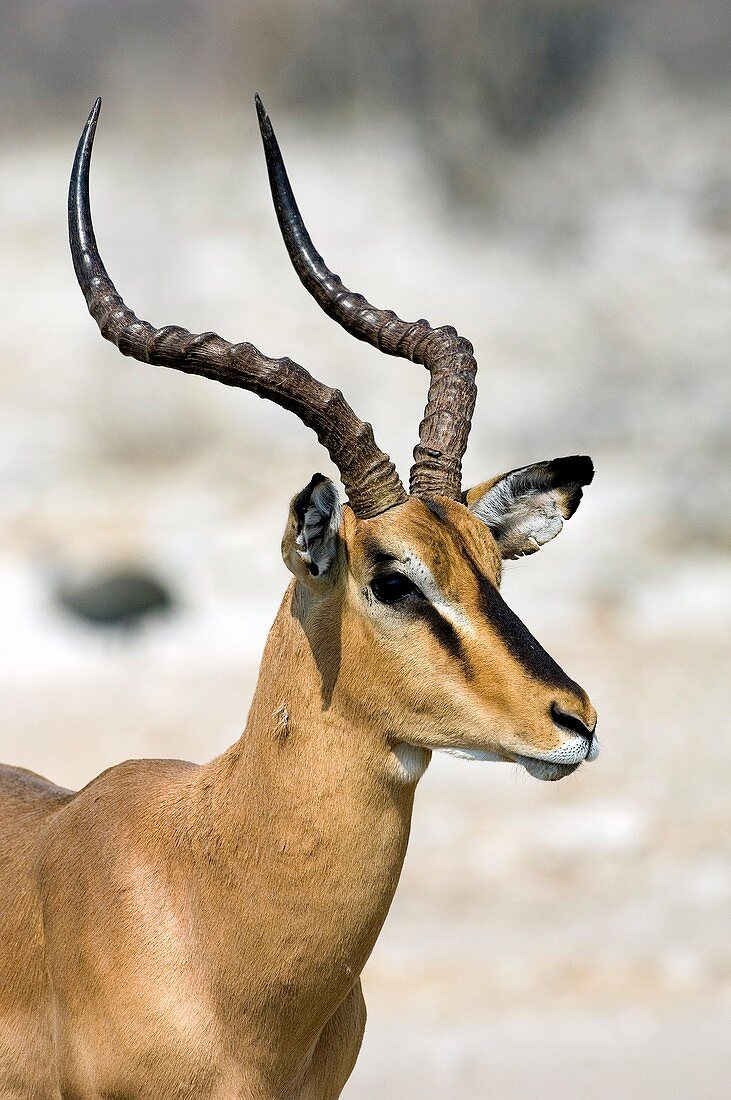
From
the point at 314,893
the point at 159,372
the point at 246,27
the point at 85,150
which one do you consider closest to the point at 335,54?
the point at 246,27

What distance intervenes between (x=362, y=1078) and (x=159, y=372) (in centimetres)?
1660

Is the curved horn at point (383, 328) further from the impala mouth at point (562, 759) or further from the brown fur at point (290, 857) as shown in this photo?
the impala mouth at point (562, 759)

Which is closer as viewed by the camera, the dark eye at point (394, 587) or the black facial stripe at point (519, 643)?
the black facial stripe at point (519, 643)

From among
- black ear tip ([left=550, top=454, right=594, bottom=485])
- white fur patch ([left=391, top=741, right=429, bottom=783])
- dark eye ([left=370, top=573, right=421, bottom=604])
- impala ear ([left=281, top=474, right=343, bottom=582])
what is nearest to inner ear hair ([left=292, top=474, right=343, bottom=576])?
impala ear ([left=281, top=474, right=343, bottom=582])

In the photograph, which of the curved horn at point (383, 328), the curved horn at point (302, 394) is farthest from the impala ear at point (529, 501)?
the curved horn at point (302, 394)

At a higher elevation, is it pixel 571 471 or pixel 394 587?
pixel 571 471

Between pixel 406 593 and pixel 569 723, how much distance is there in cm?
71

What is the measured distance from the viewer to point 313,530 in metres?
4.89

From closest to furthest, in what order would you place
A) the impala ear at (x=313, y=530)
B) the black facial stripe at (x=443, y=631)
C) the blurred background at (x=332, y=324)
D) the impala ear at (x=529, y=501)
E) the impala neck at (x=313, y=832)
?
the impala ear at (x=313, y=530), the black facial stripe at (x=443, y=631), the impala neck at (x=313, y=832), the impala ear at (x=529, y=501), the blurred background at (x=332, y=324)

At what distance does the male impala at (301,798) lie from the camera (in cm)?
491

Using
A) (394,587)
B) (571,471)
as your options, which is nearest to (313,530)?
(394,587)

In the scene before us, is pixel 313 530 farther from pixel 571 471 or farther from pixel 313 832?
pixel 571 471

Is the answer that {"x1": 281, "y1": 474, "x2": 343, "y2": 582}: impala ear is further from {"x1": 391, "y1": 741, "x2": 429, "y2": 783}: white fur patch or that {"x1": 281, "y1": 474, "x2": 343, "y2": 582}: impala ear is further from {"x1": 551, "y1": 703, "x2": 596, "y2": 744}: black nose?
{"x1": 551, "y1": 703, "x2": 596, "y2": 744}: black nose

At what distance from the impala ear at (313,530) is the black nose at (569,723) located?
93 centimetres
